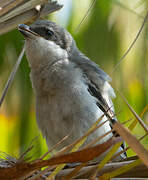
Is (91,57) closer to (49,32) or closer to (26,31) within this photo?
(49,32)

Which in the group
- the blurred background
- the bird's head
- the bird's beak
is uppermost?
the bird's beak

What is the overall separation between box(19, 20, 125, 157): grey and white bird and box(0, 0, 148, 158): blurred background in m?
1.09

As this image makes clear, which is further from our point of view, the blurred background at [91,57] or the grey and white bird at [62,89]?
the blurred background at [91,57]

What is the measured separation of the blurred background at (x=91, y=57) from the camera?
15.2 feet

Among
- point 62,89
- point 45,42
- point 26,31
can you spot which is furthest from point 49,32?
point 62,89

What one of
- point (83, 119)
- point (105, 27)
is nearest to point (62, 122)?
point (83, 119)

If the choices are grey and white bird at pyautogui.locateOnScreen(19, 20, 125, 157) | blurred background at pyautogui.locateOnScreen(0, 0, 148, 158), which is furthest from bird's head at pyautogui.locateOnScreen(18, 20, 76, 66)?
blurred background at pyautogui.locateOnScreen(0, 0, 148, 158)

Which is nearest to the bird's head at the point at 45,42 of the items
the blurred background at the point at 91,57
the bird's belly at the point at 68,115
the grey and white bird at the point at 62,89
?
the grey and white bird at the point at 62,89

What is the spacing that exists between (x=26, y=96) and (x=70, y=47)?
1649 mm

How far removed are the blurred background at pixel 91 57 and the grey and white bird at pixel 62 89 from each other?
109cm

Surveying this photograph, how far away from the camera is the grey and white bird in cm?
317

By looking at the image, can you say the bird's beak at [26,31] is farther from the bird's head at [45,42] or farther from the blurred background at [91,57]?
the blurred background at [91,57]

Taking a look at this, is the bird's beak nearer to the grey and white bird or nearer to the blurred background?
the grey and white bird

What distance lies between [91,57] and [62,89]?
225 centimetres
